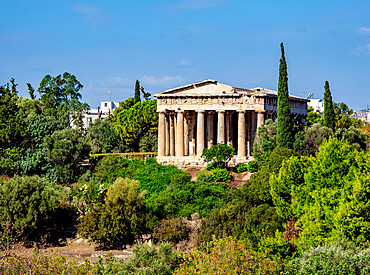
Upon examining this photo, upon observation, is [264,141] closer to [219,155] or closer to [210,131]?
[219,155]

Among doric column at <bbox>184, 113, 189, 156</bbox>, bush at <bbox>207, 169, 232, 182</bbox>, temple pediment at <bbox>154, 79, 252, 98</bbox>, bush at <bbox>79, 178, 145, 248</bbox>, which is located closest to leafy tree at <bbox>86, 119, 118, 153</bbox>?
doric column at <bbox>184, 113, 189, 156</bbox>

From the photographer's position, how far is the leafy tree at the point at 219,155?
48.6 metres

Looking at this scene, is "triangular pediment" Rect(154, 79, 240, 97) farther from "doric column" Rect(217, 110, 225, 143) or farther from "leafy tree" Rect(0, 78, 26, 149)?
"leafy tree" Rect(0, 78, 26, 149)

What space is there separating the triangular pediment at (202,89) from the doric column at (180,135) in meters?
1.87

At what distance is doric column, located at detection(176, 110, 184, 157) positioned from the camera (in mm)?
52875

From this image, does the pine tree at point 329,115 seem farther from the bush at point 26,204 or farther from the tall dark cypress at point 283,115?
the bush at point 26,204

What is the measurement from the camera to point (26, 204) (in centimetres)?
3906

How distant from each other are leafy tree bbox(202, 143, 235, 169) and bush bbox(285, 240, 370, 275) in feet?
77.5

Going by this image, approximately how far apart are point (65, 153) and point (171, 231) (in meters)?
17.0

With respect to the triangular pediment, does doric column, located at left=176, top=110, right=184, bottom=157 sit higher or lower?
lower

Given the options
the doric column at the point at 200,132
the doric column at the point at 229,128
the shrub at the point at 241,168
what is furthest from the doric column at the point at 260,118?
the doric column at the point at 200,132

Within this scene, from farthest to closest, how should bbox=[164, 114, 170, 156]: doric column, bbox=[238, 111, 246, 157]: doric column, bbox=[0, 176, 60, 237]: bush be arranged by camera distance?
bbox=[164, 114, 170, 156]: doric column < bbox=[238, 111, 246, 157]: doric column < bbox=[0, 176, 60, 237]: bush

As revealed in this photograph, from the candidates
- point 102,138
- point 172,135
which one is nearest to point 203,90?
point 172,135

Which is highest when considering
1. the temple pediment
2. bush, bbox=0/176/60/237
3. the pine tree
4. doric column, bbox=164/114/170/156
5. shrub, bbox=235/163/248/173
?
the temple pediment
